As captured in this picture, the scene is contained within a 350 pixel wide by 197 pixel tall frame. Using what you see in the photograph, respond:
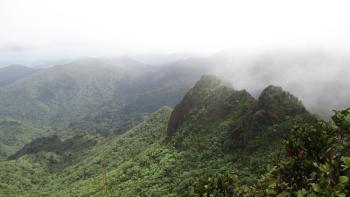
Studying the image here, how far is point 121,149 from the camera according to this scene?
160 meters

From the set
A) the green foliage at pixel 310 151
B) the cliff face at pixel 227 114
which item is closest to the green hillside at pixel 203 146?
the cliff face at pixel 227 114

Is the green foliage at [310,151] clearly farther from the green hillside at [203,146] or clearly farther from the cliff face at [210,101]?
the cliff face at [210,101]

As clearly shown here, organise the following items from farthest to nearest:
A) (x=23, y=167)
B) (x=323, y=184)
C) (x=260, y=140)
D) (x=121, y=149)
Result: (x=23, y=167)
(x=121, y=149)
(x=260, y=140)
(x=323, y=184)

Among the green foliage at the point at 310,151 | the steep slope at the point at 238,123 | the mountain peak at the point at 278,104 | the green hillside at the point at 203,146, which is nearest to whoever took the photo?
the green foliage at the point at 310,151

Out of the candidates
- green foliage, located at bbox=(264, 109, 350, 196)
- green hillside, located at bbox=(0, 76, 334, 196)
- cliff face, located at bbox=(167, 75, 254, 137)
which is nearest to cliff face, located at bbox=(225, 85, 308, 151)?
green hillside, located at bbox=(0, 76, 334, 196)

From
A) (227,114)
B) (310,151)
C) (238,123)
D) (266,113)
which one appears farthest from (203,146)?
(310,151)

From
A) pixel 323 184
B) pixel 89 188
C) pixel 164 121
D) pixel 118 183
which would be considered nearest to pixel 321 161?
pixel 323 184

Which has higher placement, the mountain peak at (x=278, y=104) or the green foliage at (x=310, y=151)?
the green foliage at (x=310, y=151)

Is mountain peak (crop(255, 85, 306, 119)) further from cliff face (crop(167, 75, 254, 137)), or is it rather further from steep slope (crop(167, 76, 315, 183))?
cliff face (crop(167, 75, 254, 137))

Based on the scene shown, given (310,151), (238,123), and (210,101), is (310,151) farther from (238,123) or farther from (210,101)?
(210,101)

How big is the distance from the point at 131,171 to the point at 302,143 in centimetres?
10109

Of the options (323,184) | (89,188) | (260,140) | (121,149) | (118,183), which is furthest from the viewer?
(121,149)

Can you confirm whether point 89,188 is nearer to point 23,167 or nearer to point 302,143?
point 23,167

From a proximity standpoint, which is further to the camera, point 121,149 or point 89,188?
point 121,149
